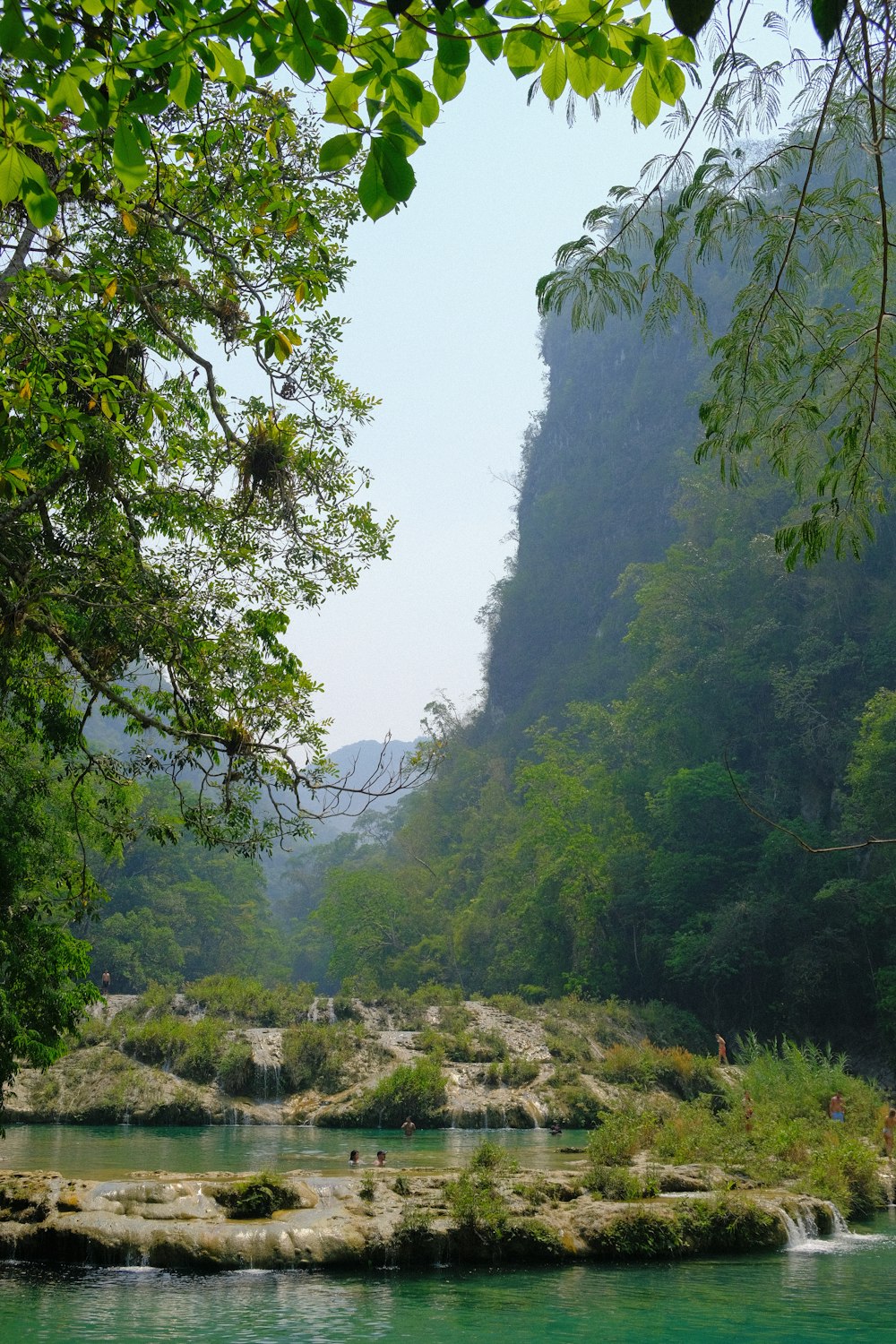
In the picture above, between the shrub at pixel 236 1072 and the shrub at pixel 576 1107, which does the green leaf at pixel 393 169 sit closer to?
the shrub at pixel 576 1107

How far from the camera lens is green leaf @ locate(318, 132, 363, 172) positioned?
85.1 inches

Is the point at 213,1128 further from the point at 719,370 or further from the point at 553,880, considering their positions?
the point at 719,370

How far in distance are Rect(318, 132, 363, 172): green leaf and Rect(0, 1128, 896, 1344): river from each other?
7.83m

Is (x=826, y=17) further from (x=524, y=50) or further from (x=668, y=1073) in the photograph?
(x=668, y=1073)

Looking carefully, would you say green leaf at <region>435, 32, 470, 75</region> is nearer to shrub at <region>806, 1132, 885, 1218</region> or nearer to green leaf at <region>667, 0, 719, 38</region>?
green leaf at <region>667, 0, 719, 38</region>

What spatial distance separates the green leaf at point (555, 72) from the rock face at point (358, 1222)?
33.0 ft

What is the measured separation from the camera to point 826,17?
171 centimetres

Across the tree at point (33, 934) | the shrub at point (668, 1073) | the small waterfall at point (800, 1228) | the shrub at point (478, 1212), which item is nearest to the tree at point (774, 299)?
the tree at point (33, 934)

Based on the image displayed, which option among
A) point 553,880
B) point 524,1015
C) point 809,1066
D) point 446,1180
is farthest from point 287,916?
point 446,1180

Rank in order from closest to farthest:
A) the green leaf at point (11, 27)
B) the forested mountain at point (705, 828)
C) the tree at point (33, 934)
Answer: the green leaf at point (11, 27)
the tree at point (33, 934)
the forested mountain at point (705, 828)

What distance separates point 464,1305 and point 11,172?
8.91 metres

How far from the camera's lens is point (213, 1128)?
70.0 feet

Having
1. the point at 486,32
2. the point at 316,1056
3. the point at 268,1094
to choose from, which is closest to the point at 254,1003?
the point at 316,1056

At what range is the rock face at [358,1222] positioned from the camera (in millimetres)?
9750
